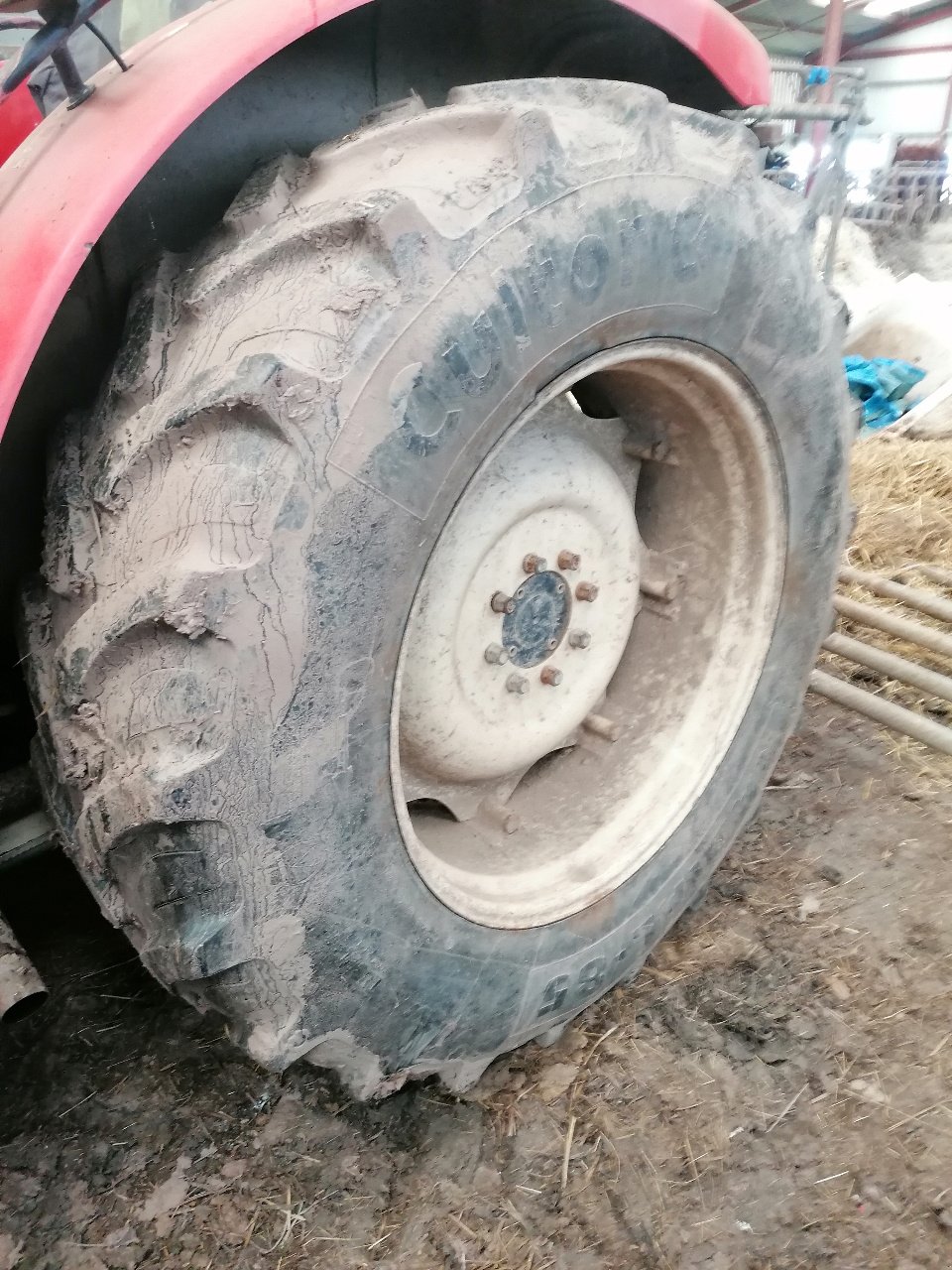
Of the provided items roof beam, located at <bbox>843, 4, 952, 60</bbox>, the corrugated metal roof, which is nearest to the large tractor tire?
the corrugated metal roof

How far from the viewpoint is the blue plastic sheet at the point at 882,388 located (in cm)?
490

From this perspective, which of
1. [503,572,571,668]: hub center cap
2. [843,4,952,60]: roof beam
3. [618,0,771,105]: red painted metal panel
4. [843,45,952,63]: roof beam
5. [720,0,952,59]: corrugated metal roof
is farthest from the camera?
[843,45,952,63]: roof beam

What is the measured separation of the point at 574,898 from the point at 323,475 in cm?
85

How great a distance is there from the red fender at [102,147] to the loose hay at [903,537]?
6.92ft

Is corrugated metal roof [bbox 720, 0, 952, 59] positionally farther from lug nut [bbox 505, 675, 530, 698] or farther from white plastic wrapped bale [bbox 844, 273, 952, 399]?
lug nut [bbox 505, 675, 530, 698]

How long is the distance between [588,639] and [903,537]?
238 centimetres

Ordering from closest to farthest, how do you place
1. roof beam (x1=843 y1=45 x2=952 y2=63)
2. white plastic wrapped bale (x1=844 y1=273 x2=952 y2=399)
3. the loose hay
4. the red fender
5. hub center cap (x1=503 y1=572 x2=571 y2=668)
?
the red fender < hub center cap (x1=503 y1=572 x2=571 y2=668) < the loose hay < white plastic wrapped bale (x1=844 y1=273 x2=952 y2=399) < roof beam (x1=843 y1=45 x2=952 y2=63)

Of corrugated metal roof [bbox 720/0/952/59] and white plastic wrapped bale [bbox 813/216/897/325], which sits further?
corrugated metal roof [bbox 720/0/952/59]

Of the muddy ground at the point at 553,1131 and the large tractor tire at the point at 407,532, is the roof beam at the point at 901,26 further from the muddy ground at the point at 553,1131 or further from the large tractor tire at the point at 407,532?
the muddy ground at the point at 553,1131

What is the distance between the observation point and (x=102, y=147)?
0.97 m

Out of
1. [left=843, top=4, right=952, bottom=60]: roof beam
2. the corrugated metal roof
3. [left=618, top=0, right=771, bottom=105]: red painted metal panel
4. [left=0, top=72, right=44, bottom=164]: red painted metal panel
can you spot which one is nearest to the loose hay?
[left=618, top=0, right=771, bottom=105]: red painted metal panel

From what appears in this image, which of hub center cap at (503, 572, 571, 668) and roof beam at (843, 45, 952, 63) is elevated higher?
roof beam at (843, 45, 952, 63)

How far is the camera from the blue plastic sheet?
4898 mm

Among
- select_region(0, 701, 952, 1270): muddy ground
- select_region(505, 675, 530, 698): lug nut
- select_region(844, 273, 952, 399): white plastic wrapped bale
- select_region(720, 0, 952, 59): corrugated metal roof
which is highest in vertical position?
select_region(720, 0, 952, 59): corrugated metal roof
